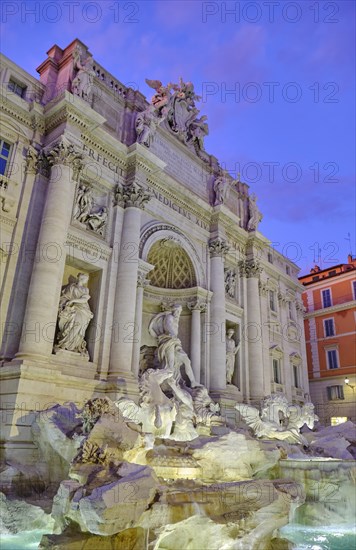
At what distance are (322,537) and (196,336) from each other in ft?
30.6

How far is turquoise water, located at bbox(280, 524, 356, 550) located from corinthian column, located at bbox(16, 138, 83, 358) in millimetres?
6867

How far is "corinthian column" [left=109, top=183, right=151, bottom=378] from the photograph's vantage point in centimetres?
1248

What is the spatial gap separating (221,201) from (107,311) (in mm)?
8701

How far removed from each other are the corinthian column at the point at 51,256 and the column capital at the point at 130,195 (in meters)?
1.86

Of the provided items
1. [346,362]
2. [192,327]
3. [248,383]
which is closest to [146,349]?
[192,327]

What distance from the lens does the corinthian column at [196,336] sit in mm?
16177

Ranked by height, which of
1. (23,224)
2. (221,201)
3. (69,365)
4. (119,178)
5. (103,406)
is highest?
(221,201)

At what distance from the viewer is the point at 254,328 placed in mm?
19781

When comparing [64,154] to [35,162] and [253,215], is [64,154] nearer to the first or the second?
[35,162]

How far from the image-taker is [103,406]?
25.9ft

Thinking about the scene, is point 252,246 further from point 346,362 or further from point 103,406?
point 103,406

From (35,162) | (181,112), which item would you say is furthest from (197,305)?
(181,112)

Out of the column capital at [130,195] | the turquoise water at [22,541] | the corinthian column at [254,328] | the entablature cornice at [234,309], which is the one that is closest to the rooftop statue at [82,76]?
the column capital at [130,195]

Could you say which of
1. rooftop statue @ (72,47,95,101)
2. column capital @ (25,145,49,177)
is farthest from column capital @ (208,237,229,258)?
column capital @ (25,145,49,177)
